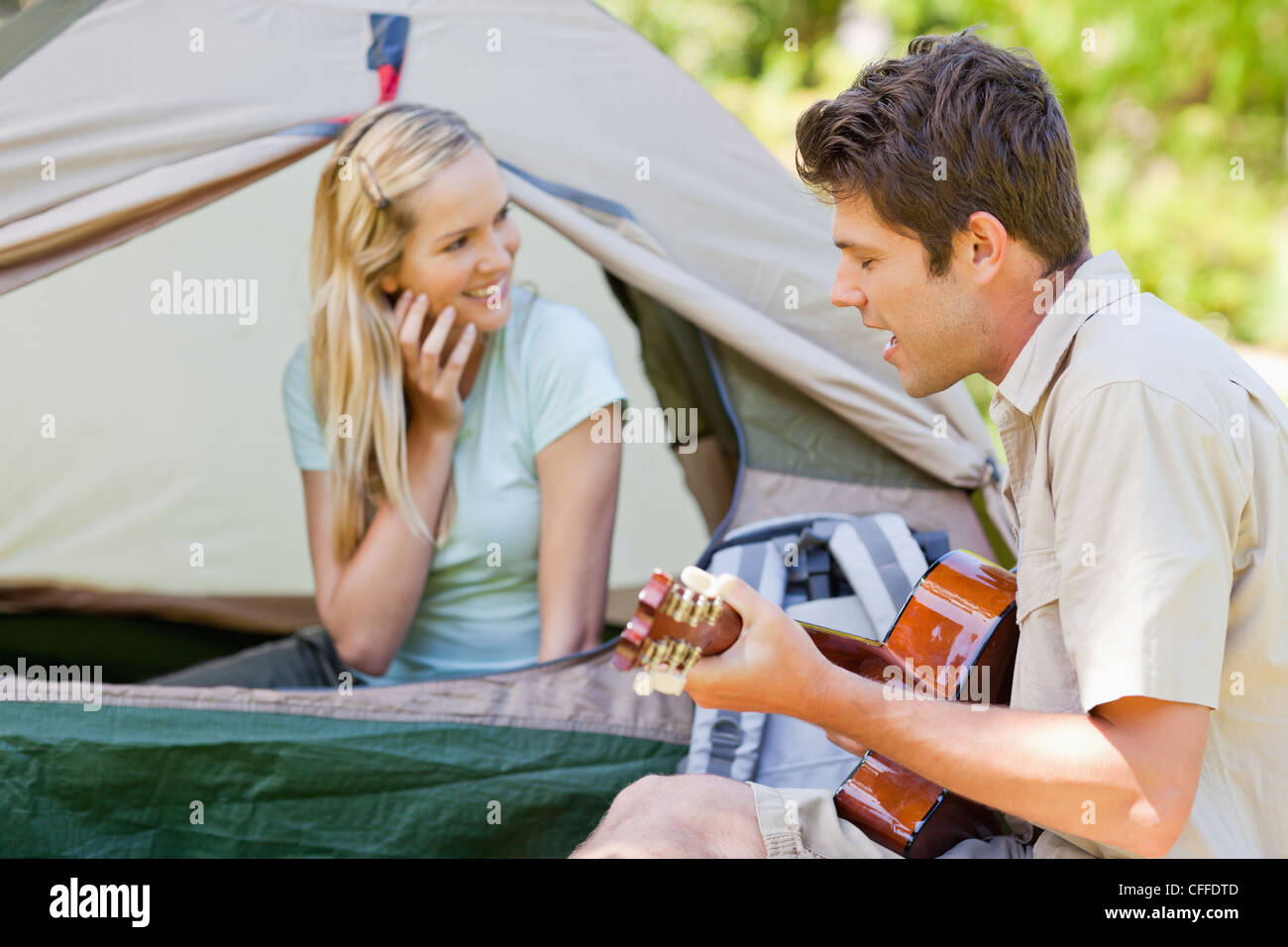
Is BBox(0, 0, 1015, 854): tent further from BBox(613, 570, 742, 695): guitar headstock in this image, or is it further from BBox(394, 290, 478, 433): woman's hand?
BBox(613, 570, 742, 695): guitar headstock

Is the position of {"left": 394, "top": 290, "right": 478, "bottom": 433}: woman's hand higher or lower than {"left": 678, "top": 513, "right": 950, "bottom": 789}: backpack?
higher

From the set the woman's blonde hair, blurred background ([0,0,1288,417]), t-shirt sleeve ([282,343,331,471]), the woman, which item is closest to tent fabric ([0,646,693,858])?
the woman

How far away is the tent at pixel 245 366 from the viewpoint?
166 centimetres

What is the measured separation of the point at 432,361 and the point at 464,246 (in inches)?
7.4

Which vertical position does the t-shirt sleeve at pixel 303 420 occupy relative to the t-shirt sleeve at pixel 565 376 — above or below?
below

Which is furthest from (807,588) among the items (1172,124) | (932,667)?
(1172,124)

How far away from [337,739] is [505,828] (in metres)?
0.26

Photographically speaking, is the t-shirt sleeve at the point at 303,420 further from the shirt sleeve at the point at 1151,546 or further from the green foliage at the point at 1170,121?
the green foliage at the point at 1170,121

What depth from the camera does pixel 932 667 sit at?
143 cm

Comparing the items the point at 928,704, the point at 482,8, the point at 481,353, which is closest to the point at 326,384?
the point at 481,353

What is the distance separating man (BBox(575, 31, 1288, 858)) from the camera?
973 mm

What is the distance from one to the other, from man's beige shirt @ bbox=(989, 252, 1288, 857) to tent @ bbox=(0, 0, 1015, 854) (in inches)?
30.5

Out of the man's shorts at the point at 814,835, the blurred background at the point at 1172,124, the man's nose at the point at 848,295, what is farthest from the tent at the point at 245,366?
the blurred background at the point at 1172,124
